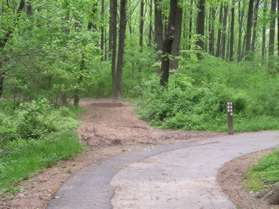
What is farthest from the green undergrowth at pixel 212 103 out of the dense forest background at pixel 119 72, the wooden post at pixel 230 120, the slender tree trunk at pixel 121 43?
the slender tree trunk at pixel 121 43

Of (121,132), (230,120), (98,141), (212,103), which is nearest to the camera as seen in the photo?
(98,141)

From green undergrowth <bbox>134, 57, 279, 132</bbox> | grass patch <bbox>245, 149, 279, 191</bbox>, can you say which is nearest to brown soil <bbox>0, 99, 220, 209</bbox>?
green undergrowth <bbox>134, 57, 279, 132</bbox>

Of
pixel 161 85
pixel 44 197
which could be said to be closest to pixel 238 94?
pixel 161 85

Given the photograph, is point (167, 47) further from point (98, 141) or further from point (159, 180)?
point (159, 180)

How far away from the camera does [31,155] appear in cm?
1358

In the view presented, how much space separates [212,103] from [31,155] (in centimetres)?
1006

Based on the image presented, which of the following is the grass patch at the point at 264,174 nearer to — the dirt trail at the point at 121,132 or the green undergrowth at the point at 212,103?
the dirt trail at the point at 121,132

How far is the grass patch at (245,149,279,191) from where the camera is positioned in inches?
398

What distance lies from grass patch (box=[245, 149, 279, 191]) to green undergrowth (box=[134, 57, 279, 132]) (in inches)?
289

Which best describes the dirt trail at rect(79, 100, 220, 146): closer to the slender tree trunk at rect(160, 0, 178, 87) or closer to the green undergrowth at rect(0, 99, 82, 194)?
the green undergrowth at rect(0, 99, 82, 194)

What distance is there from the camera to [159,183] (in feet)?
35.0

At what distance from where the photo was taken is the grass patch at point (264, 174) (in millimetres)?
10109

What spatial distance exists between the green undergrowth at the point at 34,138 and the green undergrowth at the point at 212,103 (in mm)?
5730

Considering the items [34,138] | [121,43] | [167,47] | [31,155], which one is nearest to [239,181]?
[31,155]
